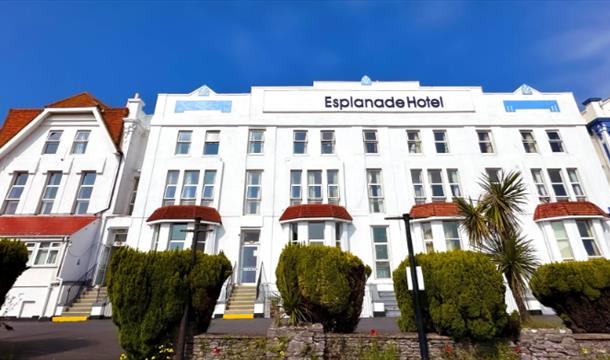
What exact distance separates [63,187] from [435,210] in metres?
23.6

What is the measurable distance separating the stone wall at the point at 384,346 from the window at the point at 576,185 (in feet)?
48.8

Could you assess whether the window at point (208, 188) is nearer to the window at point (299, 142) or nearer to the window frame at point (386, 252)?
the window at point (299, 142)

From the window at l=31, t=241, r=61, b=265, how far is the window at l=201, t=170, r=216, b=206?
795 centimetres

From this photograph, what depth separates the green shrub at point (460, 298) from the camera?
766 centimetres

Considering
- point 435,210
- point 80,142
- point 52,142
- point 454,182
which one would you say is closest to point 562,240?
point 454,182

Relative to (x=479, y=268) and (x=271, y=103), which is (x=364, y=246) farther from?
(x=271, y=103)

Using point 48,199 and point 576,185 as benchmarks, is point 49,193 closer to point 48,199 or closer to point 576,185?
point 48,199

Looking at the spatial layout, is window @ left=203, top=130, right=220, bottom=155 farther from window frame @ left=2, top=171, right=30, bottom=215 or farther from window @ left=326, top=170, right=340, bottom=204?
window frame @ left=2, top=171, right=30, bottom=215

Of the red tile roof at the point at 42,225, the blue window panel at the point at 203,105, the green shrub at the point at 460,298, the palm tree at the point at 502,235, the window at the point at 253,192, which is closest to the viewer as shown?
the green shrub at the point at 460,298

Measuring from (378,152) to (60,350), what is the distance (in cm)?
1822

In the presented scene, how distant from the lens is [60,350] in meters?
8.56

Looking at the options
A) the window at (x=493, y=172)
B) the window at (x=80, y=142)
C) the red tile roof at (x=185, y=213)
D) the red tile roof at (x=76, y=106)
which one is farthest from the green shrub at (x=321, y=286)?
the window at (x=80, y=142)

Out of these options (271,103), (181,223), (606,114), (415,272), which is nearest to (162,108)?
(271,103)

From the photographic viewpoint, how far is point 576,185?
19.4 meters
